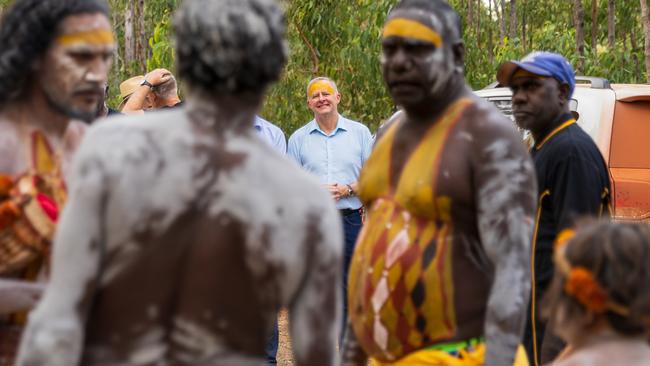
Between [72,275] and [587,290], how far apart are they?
134 cm

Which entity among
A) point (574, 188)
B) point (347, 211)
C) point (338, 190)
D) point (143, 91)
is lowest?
point (347, 211)

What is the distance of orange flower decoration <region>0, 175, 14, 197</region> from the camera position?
3393 mm

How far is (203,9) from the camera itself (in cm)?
265

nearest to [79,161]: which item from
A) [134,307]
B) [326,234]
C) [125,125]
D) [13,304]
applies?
[125,125]

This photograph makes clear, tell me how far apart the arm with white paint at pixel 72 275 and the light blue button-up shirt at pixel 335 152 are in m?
6.52

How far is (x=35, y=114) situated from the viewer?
11.7 feet

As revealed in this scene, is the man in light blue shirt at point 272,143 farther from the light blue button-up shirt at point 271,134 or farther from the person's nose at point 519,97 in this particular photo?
the person's nose at point 519,97

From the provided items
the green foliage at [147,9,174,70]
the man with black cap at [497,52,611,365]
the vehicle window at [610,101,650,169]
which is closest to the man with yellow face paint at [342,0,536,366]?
the man with black cap at [497,52,611,365]

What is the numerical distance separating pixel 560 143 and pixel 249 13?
3297mm

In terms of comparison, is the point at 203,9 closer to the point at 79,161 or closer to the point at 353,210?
the point at 79,161

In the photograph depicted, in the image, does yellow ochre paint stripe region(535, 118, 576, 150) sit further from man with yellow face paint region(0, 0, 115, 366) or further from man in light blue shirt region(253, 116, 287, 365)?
man with yellow face paint region(0, 0, 115, 366)

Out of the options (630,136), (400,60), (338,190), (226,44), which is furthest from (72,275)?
(630,136)

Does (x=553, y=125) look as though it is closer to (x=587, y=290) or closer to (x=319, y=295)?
(x=587, y=290)

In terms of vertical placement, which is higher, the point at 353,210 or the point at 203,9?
the point at 203,9
